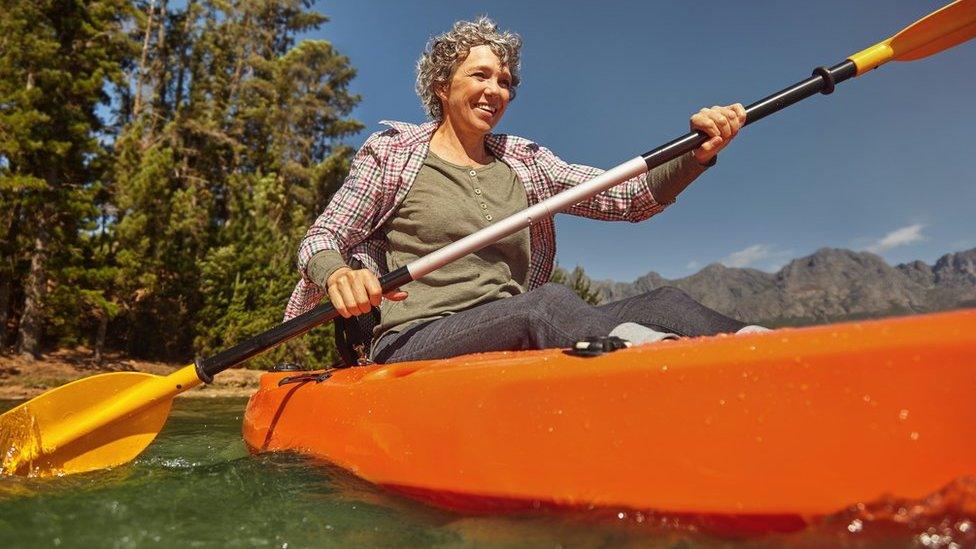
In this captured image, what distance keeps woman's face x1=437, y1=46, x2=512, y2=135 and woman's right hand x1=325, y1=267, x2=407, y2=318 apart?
0.94m

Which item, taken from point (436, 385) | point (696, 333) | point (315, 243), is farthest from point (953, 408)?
point (315, 243)

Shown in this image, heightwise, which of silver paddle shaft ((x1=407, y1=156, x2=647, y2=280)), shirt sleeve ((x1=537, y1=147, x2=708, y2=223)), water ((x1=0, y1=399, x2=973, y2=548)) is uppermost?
shirt sleeve ((x1=537, y1=147, x2=708, y2=223))

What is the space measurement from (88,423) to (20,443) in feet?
0.78

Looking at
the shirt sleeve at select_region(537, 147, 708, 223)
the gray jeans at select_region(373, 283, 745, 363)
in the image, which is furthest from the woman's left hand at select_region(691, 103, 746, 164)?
the gray jeans at select_region(373, 283, 745, 363)

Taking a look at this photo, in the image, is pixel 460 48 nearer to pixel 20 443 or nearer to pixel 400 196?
pixel 400 196

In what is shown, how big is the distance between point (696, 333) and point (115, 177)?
43.8ft

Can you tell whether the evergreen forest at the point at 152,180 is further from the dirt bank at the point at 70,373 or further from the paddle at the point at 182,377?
the paddle at the point at 182,377

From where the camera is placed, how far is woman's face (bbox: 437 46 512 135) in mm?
2547

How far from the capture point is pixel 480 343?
2012 mm

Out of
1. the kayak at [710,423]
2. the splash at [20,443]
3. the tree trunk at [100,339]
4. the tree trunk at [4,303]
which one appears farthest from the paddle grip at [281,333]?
the tree trunk at [100,339]

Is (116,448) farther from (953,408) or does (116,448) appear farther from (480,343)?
(953,408)

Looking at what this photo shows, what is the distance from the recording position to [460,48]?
260 cm

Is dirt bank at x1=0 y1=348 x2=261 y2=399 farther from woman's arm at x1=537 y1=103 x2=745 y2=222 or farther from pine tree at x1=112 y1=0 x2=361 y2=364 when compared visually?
woman's arm at x1=537 y1=103 x2=745 y2=222

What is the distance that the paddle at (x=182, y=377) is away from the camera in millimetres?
2156
